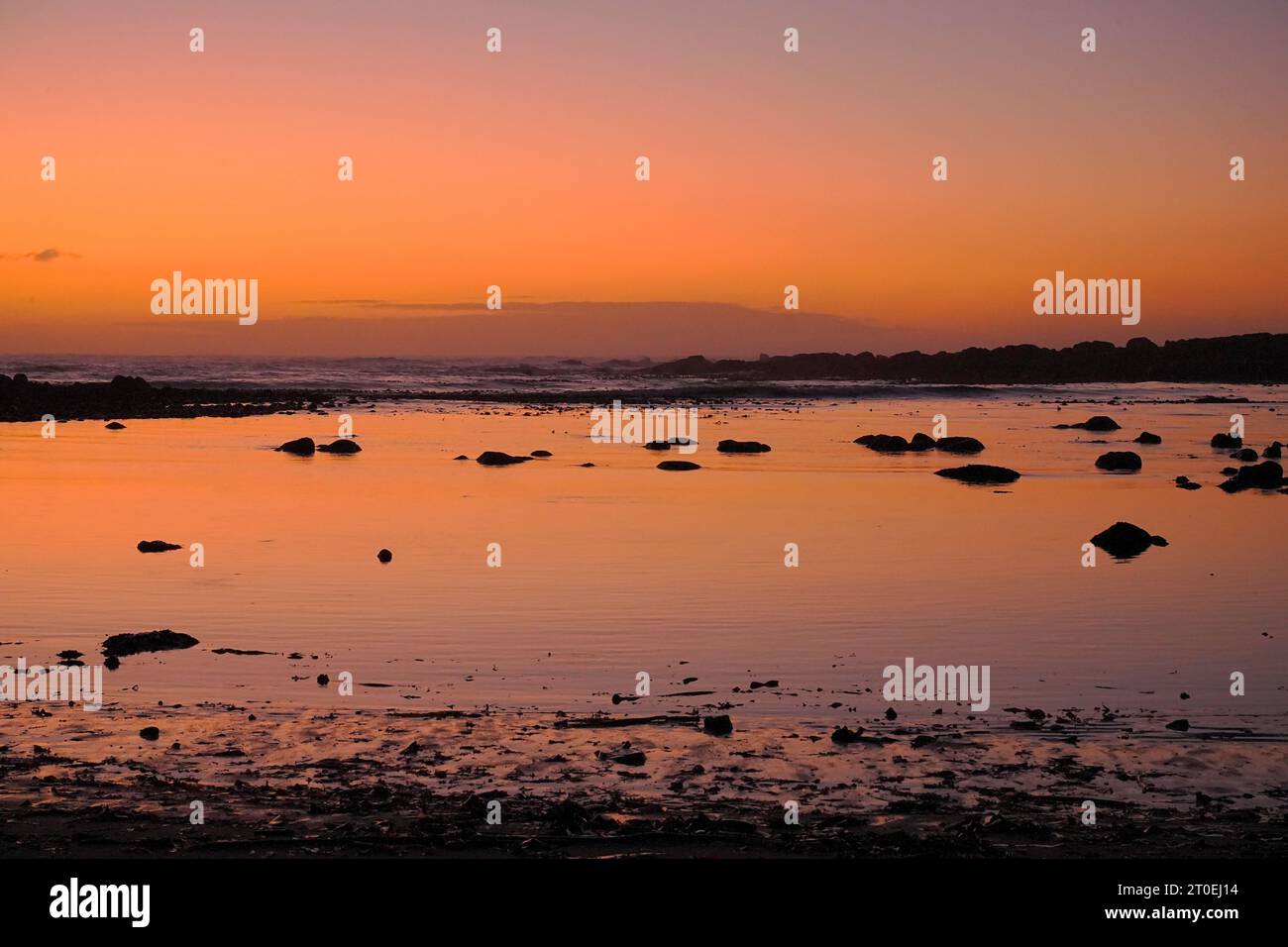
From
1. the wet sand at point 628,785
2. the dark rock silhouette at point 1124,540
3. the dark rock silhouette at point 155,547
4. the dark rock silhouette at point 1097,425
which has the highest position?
the dark rock silhouette at point 1097,425

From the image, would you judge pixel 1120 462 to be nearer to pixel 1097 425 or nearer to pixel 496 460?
pixel 496 460

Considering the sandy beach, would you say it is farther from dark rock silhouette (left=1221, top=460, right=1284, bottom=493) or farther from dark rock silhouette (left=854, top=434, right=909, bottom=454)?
dark rock silhouette (left=854, top=434, right=909, bottom=454)

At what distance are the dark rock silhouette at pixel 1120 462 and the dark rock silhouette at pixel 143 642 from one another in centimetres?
2754

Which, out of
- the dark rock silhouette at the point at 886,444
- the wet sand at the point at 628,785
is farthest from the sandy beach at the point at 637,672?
the dark rock silhouette at the point at 886,444

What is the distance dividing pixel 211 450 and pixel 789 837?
31914 mm

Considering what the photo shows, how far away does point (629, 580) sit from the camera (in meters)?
16.7

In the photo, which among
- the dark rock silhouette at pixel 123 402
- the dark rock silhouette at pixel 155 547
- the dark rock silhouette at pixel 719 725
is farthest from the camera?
the dark rock silhouette at pixel 123 402

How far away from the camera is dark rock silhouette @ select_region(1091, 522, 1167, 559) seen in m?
19.6

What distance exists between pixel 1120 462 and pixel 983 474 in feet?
20.3

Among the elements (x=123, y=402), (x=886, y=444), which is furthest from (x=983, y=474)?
(x=123, y=402)

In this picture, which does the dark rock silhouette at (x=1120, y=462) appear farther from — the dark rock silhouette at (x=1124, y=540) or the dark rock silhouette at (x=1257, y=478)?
the dark rock silhouette at (x=1124, y=540)

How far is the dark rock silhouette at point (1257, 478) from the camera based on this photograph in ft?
95.6
